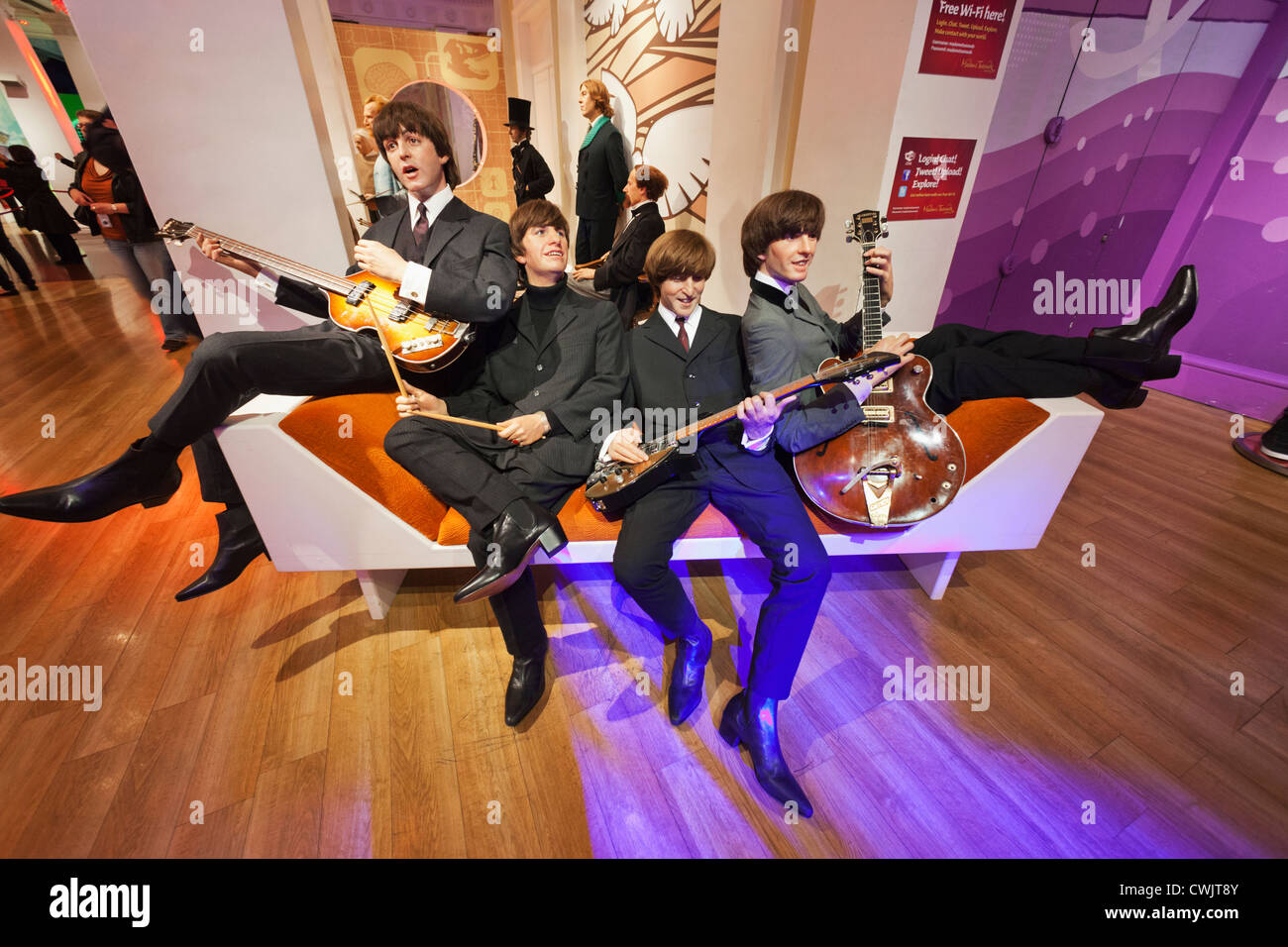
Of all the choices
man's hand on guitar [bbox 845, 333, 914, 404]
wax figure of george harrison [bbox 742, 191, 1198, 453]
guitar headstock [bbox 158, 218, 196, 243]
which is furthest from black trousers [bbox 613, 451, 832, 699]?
guitar headstock [bbox 158, 218, 196, 243]

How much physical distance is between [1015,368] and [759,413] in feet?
3.44

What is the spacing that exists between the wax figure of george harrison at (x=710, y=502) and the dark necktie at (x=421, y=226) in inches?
30.0

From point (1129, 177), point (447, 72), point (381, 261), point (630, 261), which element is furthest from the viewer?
point (447, 72)

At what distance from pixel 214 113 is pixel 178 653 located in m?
1.88

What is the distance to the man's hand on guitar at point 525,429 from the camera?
Answer: 4.96 ft

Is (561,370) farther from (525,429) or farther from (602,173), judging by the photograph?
(602,173)

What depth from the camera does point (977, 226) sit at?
3133mm

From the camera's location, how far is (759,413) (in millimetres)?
1376

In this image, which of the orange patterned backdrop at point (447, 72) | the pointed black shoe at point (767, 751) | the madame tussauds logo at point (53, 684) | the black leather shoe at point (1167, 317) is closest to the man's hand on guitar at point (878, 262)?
the black leather shoe at point (1167, 317)

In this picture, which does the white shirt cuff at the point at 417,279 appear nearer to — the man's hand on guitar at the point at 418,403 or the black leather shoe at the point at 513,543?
the man's hand on guitar at the point at 418,403

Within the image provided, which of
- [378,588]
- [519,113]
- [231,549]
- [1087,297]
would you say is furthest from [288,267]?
[1087,297]

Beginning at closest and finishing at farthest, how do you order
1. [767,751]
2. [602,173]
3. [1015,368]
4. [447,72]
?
1. [767,751]
2. [1015,368]
3. [602,173]
4. [447,72]
